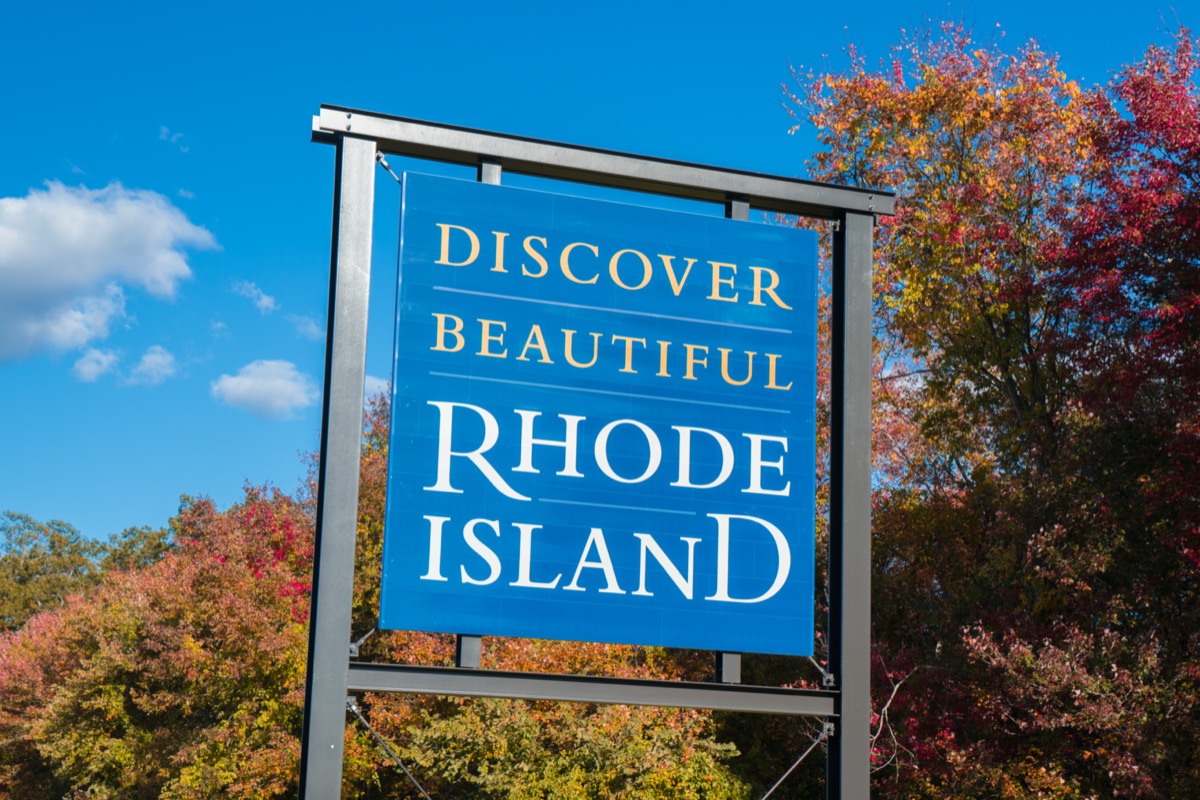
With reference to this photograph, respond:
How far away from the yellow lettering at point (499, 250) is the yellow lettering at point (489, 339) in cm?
27

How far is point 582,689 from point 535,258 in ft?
7.19

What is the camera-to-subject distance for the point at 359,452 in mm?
5812

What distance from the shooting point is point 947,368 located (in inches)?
757

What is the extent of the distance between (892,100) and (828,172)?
1.54 metres

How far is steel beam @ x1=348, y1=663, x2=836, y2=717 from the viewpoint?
19.1 ft

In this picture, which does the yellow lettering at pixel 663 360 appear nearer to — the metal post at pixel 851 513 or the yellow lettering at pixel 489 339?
the yellow lettering at pixel 489 339

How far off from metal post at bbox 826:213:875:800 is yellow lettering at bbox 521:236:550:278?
68.6 inches

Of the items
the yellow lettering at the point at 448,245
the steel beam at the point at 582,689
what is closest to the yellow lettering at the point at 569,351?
the yellow lettering at the point at 448,245

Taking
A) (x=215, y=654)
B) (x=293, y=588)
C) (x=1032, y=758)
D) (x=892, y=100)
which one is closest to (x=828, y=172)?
(x=892, y=100)

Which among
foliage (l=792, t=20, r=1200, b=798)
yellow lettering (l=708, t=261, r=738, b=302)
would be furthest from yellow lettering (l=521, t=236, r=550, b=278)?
foliage (l=792, t=20, r=1200, b=798)

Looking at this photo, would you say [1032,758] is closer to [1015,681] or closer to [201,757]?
[1015,681]

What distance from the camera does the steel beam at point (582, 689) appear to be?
19.1 feet

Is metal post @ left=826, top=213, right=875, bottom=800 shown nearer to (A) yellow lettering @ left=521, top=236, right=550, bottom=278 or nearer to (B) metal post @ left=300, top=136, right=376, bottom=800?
(A) yellow lettering @ left=521, top=236, right=550, bottom=278

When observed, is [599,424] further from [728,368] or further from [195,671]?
[195,671]
